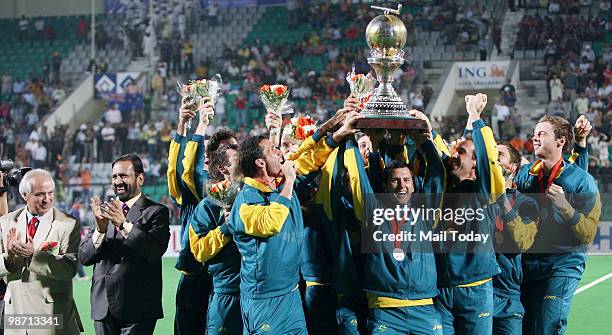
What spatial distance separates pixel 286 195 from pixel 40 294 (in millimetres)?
1924

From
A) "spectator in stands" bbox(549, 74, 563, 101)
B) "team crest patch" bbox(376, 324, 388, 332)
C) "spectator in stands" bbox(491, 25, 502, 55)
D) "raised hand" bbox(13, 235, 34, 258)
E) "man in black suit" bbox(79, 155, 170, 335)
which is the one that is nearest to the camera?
"team crest patch" bbox(376, 324, 388, 332)

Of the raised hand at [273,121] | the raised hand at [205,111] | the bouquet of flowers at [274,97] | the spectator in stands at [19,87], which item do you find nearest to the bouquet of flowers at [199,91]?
the raised hand at [205,111]

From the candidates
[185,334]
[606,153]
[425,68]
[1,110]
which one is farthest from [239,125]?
[185,334]

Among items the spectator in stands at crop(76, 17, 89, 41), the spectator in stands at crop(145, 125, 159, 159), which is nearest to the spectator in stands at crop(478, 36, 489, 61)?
the spectator in stands at crop(145, 125, 159, 159)

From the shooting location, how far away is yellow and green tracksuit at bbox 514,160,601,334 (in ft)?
22.4

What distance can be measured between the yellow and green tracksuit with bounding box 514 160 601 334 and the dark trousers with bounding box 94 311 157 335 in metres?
2.55

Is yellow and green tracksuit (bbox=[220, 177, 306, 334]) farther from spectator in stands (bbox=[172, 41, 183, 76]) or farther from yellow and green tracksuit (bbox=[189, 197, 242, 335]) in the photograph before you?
spectator in stands (bbox=[172, 41, 183, 76])

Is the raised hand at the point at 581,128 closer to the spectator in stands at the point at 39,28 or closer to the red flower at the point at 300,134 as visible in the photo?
the red flower at the point at 300,134

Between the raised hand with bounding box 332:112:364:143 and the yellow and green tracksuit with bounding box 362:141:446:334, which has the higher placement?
the raised hand with bounding box 332:112:364:143

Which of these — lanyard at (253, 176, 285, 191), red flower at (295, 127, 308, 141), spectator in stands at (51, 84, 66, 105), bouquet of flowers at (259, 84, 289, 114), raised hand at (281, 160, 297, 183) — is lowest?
lanyard at (253, 176, 285, 191)

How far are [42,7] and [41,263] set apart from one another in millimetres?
27060

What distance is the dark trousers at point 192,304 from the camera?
266 inches

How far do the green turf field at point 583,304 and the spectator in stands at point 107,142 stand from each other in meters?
8.28

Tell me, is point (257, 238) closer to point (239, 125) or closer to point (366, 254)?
point (366, 254)
